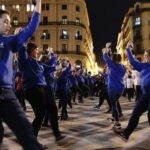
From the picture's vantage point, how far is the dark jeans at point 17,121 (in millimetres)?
4605

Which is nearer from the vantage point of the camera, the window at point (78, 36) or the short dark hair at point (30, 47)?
the short dark hair at point (30, 47)

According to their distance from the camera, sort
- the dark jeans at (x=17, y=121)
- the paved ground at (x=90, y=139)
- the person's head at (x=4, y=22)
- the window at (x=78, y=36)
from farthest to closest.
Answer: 1. the window at (x=78, y=36)
2. the paved ground at (x=90, y=139)
3. the person's head at (x=4, y=22)
4. the dark jeans at (x=17, y=121)

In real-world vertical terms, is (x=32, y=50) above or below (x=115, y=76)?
above

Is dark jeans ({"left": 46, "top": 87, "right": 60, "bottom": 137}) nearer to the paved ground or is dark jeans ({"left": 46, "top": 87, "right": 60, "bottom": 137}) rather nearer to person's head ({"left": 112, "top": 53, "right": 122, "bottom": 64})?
the paved ground

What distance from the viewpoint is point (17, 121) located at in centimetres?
461

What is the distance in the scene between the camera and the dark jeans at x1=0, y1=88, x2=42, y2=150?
15.1 feet

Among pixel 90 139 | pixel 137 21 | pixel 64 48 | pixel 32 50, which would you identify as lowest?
pixel 90 139

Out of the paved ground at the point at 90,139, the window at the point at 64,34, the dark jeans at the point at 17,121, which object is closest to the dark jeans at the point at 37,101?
the paved ground at the point at 90,139

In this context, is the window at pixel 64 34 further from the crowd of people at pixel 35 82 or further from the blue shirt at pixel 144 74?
the blue shirt at pixel 144 74

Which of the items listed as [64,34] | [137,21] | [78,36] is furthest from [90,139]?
[137,21]

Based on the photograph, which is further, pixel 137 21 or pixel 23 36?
pixel 137 21

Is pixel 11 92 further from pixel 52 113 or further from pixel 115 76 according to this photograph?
pixel 115 76

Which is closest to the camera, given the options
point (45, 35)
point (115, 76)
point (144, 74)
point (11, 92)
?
point (11, 92)

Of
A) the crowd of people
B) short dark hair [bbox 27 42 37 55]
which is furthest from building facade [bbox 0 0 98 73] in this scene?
short dark hair [bbox 27 42 37 55]
